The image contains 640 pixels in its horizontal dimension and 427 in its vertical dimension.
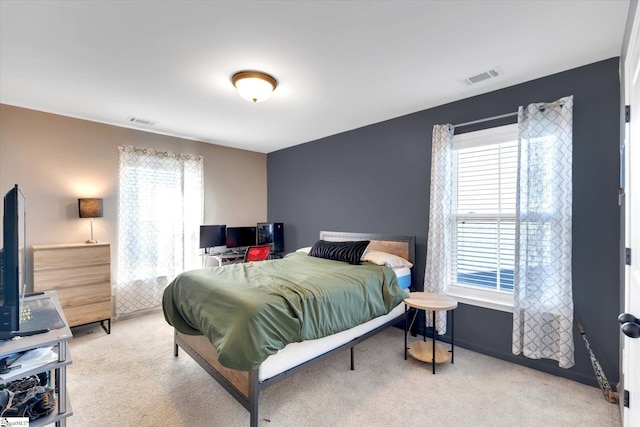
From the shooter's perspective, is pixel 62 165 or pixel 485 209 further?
pixel 62 165

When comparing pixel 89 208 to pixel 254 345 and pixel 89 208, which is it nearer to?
pixel 89 208

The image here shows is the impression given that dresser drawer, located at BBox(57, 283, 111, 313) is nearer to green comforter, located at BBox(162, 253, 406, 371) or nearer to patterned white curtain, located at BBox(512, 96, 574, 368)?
green comforter, located at BBox(162, 253, 406, 371)

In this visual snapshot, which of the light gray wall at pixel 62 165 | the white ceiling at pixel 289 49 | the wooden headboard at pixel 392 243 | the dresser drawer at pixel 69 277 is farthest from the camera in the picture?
the wooden headboard at pixel 392 243

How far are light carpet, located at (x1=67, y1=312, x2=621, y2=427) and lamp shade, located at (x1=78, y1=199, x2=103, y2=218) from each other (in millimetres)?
1530

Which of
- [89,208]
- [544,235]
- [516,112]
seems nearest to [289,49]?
[516,112]

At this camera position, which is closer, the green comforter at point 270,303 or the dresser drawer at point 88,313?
the green comforter at point 270,303

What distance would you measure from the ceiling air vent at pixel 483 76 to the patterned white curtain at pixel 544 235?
0.40 metres

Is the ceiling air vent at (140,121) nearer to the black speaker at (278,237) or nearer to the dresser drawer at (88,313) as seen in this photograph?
the dresser drawer at (88,313)

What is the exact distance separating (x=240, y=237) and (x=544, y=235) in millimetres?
4201

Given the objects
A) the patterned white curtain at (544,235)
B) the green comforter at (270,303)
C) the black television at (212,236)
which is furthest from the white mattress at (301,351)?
the black television at (212,236)

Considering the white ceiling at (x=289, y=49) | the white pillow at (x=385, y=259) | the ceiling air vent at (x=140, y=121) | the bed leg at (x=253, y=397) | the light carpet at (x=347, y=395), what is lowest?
the light carpet at (x=347, y=395)

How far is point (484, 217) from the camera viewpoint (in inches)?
118

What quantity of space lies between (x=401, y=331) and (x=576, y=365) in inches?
63.7

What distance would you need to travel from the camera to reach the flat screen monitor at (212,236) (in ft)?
15.0
